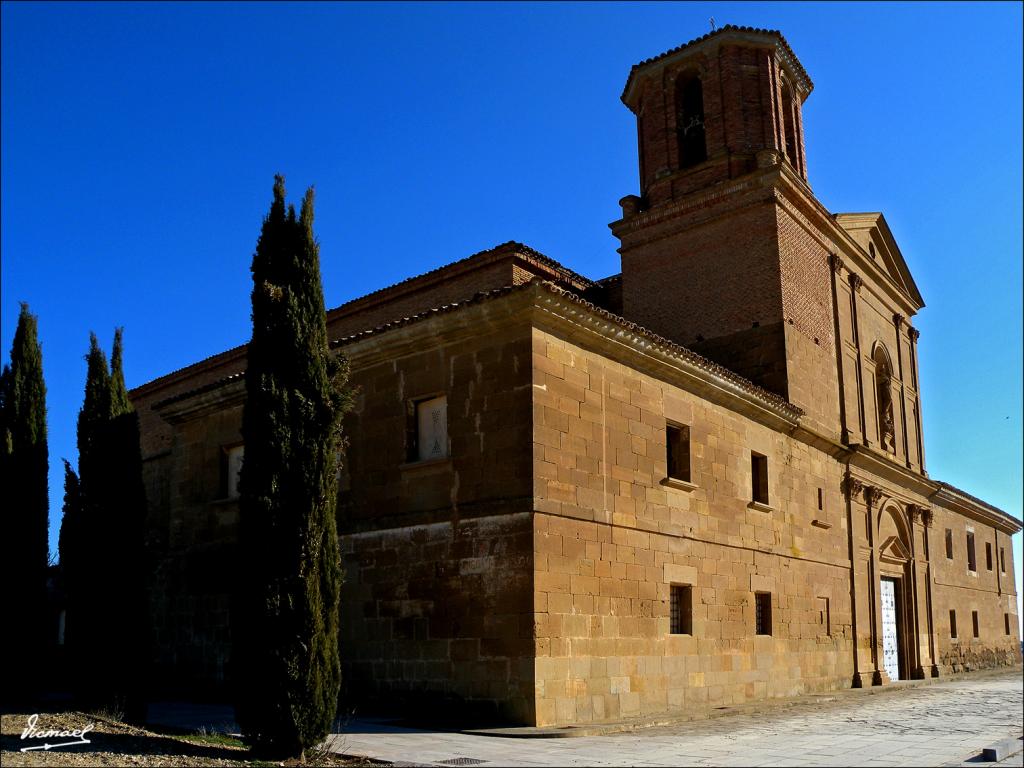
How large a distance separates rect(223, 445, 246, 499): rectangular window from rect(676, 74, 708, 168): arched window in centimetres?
1206

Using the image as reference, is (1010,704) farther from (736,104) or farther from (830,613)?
(736,104)

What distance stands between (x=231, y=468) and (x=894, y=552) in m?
15.9

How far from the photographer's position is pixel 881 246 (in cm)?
2555

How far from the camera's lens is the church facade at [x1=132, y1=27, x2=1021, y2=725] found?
12.7 meters

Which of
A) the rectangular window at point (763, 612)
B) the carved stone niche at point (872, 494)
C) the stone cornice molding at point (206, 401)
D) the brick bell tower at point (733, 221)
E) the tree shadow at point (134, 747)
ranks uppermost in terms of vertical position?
the brick bell tower at point (733, 221)

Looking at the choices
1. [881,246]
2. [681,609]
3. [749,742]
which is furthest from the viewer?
[881,246]

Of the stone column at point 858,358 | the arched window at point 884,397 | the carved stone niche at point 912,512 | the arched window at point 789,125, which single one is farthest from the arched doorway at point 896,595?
the arched window at point 789,125

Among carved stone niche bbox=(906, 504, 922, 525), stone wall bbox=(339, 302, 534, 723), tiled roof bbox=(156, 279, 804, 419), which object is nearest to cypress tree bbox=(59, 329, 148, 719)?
stone wall bbox=(339, 302, 534, 723)

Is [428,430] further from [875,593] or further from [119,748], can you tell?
[875,593]

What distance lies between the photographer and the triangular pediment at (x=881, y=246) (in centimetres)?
2392

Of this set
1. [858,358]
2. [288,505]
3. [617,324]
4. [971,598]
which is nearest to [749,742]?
[288,505]

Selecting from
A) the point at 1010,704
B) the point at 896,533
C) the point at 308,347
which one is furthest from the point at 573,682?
the point at 896,533

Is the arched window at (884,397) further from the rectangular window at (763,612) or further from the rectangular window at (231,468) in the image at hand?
the rectangular window at (231,468)

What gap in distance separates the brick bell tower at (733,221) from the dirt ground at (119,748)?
42.0ft
